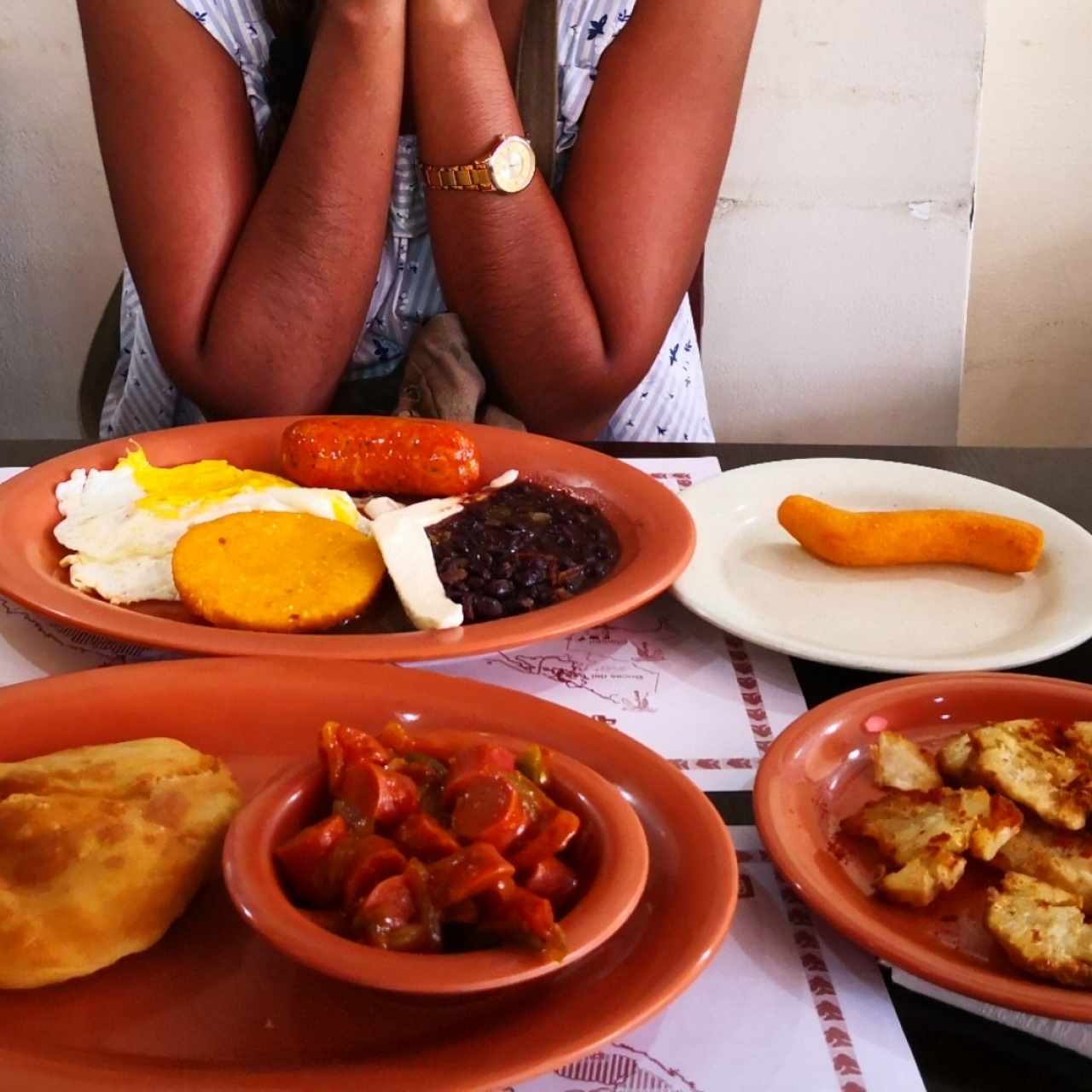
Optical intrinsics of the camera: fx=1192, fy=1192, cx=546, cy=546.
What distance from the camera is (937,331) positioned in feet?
10.3

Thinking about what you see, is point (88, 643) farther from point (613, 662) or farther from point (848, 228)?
point (848, 228)

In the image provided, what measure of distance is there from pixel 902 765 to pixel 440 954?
43cm

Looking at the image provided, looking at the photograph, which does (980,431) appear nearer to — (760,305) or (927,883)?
(760,305)

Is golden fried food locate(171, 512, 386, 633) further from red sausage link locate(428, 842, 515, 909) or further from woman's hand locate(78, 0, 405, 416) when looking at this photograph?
woman's hand locate(78, 0, 405, 416)

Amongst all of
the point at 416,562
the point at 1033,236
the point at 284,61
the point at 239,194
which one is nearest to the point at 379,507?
the point at 416,562

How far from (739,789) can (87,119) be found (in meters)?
2.66

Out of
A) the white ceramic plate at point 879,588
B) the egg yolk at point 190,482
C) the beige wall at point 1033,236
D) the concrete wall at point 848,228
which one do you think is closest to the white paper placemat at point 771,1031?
the white ceramic plate at point 879,588

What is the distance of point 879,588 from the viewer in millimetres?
1301

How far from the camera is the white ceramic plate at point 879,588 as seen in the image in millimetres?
1158

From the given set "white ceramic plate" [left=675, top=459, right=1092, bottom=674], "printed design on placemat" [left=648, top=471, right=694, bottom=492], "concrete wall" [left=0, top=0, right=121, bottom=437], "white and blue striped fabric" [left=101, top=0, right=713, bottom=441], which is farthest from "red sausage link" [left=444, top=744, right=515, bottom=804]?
"concrete wall" [left=0, top=0, right=121, bottom=437]

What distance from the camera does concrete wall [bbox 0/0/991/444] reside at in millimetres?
2834

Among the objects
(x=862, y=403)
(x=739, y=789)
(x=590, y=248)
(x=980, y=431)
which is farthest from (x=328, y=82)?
(x=980, y=431)

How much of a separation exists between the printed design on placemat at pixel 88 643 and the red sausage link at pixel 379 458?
0.33 m

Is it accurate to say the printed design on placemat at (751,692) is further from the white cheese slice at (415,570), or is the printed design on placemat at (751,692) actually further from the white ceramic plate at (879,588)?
the white cheese slice at (415,570)
